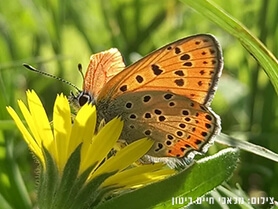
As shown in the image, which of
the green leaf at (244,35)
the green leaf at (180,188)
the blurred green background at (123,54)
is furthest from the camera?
the blurred green background at (123,54)

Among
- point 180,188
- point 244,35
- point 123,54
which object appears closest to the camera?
point 180,188

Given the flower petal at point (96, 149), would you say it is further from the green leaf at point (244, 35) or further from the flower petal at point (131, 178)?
the green leaf at point (244, 35)

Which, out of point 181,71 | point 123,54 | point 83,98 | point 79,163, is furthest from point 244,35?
point 123,54

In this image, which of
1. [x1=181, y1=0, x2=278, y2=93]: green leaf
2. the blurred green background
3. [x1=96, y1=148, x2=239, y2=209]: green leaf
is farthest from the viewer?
the blurred green background

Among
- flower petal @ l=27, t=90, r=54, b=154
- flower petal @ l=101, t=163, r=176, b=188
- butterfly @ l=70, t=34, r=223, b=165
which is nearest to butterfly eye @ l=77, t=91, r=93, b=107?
butterfly @ l=70, t=34, r=223, b=165

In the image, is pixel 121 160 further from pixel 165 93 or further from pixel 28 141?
pixel 165 93

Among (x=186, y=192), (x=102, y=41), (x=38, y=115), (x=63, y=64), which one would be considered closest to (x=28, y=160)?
(x=63, y=64)

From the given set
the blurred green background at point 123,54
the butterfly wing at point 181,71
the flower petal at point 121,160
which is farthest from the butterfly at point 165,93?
the blurred green background at point 123,54

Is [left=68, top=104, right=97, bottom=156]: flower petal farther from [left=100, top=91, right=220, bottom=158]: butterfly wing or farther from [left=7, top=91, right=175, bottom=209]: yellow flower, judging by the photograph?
[left=100, top=91, right=220, bottom=158]: butterfly wing
